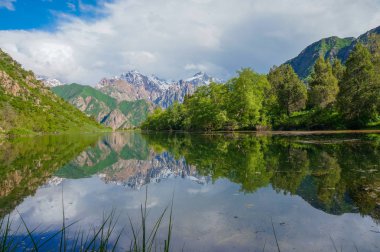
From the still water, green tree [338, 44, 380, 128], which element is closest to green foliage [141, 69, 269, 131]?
green tree [338, 44, 380, 128]

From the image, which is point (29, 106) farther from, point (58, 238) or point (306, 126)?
point (58, 238)

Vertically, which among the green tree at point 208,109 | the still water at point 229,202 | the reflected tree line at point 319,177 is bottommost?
the still water at point 229,202

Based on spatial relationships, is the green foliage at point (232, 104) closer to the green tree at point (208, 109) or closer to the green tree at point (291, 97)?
the green tree at point (208, 109)

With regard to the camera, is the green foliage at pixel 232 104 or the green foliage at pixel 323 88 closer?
the green foliage at pixel 323 88

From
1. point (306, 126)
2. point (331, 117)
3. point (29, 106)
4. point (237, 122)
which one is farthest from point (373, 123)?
point (29, 106)

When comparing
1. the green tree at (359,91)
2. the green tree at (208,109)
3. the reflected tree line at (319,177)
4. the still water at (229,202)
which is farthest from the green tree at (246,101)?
the still water at (229,202)

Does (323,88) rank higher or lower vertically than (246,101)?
higher

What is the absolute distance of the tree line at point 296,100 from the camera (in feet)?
187

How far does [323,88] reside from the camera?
8169 cm

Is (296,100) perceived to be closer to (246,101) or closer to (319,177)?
(246,101)

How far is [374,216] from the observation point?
9273 mm

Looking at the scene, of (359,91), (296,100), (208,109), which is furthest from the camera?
(208,109)

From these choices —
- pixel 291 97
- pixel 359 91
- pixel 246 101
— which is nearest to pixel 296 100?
pixel 291 97

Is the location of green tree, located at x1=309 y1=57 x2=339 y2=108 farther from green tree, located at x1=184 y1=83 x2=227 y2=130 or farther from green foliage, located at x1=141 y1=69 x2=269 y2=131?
green tree, located at x1=184 y1=83 x2=227 y2=130
